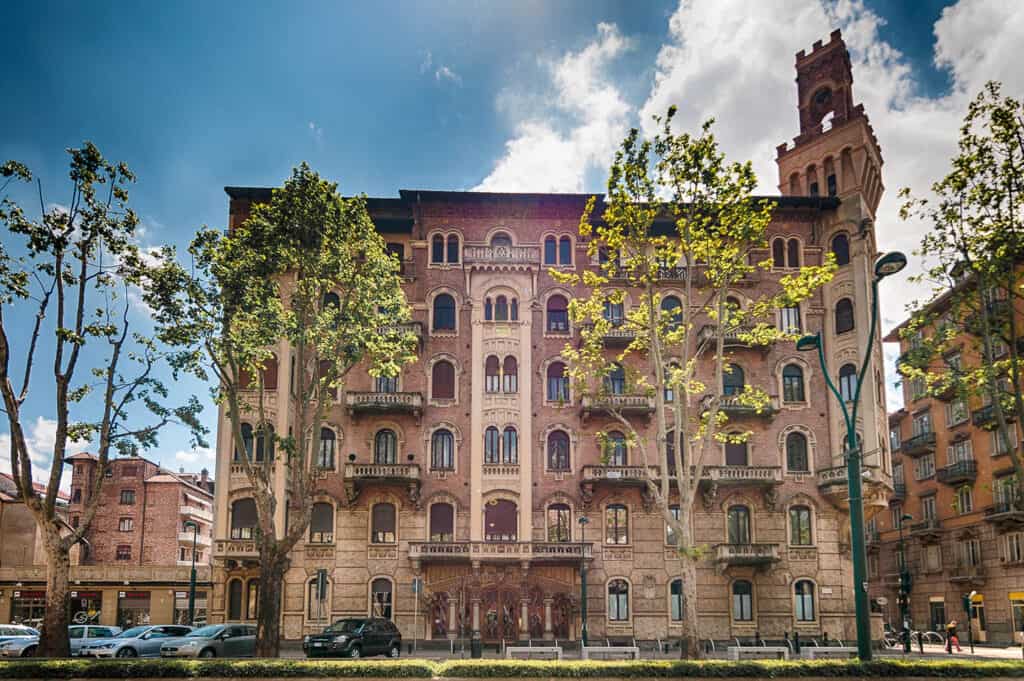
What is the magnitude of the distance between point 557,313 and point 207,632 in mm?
21410

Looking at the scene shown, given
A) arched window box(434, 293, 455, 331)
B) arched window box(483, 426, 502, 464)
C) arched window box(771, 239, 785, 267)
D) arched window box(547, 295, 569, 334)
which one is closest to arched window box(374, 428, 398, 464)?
arched window box(483, 426, 502, 464)

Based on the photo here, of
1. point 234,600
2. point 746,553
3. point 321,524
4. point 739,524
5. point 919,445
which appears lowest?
point 234,600

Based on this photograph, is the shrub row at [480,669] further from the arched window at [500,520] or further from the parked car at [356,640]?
the arched window at [500,520]

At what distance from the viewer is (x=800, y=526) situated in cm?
4094

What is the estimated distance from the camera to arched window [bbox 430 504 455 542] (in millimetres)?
40122

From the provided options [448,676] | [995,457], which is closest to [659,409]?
[448,676]

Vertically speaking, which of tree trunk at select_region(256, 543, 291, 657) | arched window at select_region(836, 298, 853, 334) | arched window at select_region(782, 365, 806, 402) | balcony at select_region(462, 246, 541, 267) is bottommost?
tree trunk at select_region(256, 543, 291, 657)

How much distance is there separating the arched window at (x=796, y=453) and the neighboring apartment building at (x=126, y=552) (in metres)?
35.9

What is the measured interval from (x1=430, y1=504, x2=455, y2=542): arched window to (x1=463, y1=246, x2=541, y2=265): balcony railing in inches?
461

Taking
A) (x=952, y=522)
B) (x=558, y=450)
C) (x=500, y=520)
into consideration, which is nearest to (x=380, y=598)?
(x=500, y=520)

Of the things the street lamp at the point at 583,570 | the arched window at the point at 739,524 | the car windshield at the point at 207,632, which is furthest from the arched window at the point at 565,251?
the car windshield at the point at 207,632

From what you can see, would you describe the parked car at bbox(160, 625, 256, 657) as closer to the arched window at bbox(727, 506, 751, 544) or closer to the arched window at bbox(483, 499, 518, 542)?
the arched window at bbox(483, 499, 518, 542)

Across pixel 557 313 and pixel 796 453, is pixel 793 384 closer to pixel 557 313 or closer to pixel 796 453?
pixel 796 453

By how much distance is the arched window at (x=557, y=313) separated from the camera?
4306 cm
